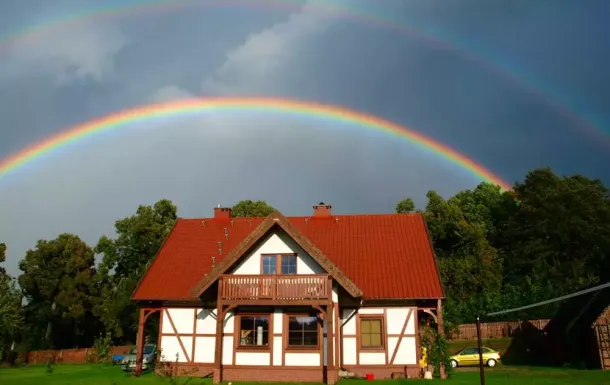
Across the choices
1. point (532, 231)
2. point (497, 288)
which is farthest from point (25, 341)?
point (532, 231)

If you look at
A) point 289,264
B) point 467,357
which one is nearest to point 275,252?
point 289,264

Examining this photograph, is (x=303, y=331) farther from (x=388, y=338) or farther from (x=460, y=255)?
(x=460, y=255)

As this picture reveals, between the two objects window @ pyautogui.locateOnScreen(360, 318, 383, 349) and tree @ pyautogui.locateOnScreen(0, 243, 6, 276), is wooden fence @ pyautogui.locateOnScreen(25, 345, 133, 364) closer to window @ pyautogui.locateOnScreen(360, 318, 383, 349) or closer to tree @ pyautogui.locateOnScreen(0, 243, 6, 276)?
tree @ pyautogui.locateOnScreen(0, 243, 6, 276)


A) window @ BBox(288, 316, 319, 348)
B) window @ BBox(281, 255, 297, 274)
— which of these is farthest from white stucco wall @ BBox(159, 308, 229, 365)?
window @ BBox(281, 255, 297, 274)

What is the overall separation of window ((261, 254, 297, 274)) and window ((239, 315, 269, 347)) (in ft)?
6.63

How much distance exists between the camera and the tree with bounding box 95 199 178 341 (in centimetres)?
4378

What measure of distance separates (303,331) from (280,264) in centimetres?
297

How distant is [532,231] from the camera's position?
55.6 m

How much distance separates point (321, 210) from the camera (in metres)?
29.2

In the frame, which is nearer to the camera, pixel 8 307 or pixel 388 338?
pixel 388 338

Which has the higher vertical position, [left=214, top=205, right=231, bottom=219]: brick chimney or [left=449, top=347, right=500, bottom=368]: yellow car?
[left=214, top=205, right=231, bottom=219]: brick chimney

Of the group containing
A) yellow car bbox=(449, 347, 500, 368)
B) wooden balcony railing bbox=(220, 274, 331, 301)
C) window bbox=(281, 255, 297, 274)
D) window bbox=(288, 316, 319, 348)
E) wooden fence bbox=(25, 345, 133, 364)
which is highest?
window bbox=(281, 255, 297, 274)

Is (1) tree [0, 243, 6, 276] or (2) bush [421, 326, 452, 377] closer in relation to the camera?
(2) bush [421, 326, 452, 377]

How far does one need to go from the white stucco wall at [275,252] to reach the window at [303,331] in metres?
2.00
